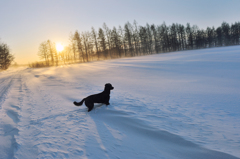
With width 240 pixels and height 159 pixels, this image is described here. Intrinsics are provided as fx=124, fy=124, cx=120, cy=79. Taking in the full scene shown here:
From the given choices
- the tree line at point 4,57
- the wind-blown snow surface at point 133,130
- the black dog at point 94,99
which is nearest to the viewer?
the wind-blown snow surface at point 133,130

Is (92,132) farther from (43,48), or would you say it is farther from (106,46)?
(43,48)

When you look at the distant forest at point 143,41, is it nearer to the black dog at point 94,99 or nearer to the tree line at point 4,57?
the tree line at point 4,57

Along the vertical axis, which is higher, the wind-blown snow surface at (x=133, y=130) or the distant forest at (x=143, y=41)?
the distant forest at (x=143, y=41)

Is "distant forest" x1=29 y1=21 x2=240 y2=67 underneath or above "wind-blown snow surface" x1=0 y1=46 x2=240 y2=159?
above

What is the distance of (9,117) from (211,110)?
6.75 m

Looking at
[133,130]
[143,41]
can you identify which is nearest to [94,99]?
[133,130]

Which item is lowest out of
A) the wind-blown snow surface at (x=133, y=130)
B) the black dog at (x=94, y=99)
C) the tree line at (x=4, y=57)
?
the wind-blown snow surface at (x=133, y=130)

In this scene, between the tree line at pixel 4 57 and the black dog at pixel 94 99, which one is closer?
the black dog at pixel 94 99

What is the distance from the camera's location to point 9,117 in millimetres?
4422

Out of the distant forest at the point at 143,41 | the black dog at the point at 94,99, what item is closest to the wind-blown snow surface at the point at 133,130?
the black dog at the point at 94,99

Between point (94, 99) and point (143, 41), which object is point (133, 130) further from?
point (143, 41)

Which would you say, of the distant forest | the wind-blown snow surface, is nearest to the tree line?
the distant forest

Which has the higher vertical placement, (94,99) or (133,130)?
(94,99)

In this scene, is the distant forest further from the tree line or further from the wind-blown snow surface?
the wind-blown snow surface
